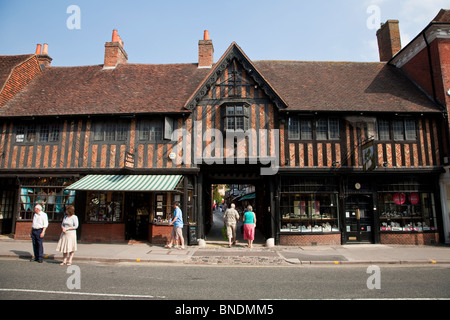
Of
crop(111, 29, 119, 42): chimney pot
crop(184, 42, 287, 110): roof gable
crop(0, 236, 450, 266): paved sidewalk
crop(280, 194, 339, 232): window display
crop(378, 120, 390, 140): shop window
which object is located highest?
crop(111, 29, 119, 42): chimney pot

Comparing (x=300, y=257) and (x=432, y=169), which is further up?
(x=432, y=169)

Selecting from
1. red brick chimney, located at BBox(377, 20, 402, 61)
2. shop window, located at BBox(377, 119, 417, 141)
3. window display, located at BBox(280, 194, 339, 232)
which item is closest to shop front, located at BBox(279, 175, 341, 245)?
window display, located at BBox(280, 194, 339, 232)

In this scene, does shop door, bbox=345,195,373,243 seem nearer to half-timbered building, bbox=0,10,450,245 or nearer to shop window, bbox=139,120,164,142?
half-timbered building, bbox=0,10,450,245

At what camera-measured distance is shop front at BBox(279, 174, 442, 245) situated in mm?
12328

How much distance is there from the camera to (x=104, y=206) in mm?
12836

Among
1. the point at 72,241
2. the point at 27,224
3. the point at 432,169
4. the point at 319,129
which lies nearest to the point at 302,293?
the point at 72,241

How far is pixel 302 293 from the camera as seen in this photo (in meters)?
5.73

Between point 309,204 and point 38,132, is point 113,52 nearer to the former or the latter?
point 38,132

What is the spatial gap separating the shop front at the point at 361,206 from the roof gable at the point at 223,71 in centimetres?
390

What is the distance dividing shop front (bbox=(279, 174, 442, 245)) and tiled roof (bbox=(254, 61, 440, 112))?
327 cm

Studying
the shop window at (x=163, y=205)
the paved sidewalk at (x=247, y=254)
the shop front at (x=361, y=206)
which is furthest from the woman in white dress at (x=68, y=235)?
the shop front at (x=361, y=206)

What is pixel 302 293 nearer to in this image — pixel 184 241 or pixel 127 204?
pixel 184 241

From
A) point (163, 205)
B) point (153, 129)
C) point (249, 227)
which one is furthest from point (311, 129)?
point (163, 205)
